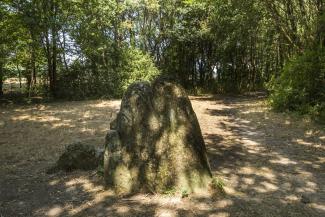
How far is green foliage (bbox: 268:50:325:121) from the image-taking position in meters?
12.6

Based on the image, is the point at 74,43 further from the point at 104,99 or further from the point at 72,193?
the point at 72,193

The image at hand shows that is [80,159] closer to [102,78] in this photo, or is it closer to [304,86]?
[304,86]

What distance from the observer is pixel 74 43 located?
69.5ft

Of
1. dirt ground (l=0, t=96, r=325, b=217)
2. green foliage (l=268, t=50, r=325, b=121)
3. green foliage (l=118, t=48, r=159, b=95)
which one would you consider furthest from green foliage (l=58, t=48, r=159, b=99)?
green foliage (l=268, t=50, r=325, b=121)

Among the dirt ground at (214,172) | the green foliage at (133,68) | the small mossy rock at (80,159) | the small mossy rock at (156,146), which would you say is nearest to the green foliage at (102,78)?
the green foliage at (133,68)

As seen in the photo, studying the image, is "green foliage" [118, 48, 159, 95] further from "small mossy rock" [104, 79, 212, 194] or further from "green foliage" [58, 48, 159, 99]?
"small mossy rock" [104, 79, 212, 194]

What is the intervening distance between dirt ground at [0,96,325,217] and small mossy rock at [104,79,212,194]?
0.26 meters

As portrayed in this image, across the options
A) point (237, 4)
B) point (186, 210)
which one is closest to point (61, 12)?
point (237, 4)

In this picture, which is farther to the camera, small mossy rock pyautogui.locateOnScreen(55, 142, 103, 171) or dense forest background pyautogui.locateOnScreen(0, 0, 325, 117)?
dense forest background pyautogui.locateOnScreen(0, 0, 325, 117)

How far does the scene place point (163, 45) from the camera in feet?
91.5

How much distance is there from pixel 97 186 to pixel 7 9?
15.8 m

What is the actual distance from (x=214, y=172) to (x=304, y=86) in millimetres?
8093

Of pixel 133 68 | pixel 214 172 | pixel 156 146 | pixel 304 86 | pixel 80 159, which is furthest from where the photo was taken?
pixel 133 68

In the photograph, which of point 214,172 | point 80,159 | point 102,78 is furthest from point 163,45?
point 214,172
